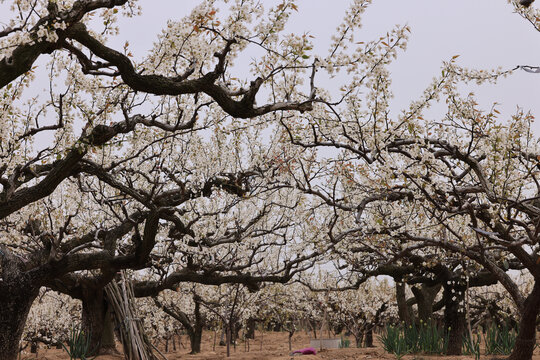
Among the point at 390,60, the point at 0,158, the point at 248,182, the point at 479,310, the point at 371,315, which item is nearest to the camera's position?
the point at 390,60

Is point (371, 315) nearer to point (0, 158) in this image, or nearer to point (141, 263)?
point (141, 263)

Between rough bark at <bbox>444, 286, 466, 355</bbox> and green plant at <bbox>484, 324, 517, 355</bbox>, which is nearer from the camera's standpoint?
green plant at <bbox>484, 324, 517, 355</bbox>

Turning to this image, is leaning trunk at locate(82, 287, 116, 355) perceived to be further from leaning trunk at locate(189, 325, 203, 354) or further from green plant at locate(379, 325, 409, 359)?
leaning trunk at locate(189, 325, 203, 354)

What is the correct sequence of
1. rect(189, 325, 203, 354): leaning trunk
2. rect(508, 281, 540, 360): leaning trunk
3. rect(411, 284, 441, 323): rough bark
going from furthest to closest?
rect(189, 325, 203, 354): leaning trunk
rect(411, 284, 441, 323): rough bark
rect(508, 281, 540, 360): leaning trunk

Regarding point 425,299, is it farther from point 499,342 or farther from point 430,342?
point 499,342

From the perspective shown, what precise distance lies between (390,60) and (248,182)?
4.30 meters

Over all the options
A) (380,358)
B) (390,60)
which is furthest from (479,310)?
(390,60)

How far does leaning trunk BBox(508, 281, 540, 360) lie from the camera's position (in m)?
7.39

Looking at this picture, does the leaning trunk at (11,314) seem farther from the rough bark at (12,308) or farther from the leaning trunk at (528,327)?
the leaning trunk at (528,327)

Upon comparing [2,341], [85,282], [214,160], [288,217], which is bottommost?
[2,341]

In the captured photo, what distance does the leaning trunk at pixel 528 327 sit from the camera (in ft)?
24.2

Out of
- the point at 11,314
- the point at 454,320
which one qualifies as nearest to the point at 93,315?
the point at 11,314

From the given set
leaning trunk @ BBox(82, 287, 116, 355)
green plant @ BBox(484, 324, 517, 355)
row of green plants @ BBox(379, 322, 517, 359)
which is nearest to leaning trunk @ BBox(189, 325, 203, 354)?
leaning trunk @ BBox(82, 287, 116, 355)

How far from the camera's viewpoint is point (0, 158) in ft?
24.1
